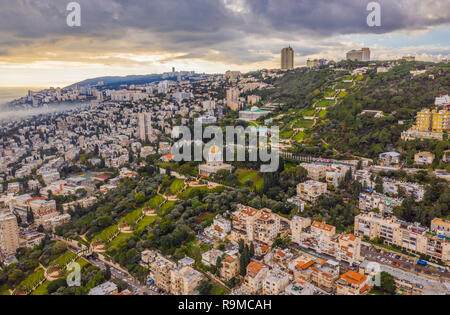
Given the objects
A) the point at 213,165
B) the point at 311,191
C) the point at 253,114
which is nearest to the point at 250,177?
the point at 213,165

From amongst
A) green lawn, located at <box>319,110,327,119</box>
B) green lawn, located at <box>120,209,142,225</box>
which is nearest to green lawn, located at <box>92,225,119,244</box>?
green lawn, located at <box>120,209,142,225</box>

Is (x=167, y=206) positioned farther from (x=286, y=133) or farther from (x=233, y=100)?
(x=233, y=100)

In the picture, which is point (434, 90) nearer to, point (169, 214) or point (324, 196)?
point (324, 196)

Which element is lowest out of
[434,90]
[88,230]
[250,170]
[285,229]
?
[88,230]

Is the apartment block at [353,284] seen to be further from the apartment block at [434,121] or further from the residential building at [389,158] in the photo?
the apartment block at [434,121]

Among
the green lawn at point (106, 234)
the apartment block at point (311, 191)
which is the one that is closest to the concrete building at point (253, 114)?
the apartment block at point (311, 191)

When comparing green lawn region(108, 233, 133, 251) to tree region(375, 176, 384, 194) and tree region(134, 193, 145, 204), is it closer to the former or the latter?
tree region(134, 193, 145, 204)

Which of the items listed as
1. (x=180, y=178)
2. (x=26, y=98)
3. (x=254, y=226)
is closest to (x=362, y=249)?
(x=254, y=226)
